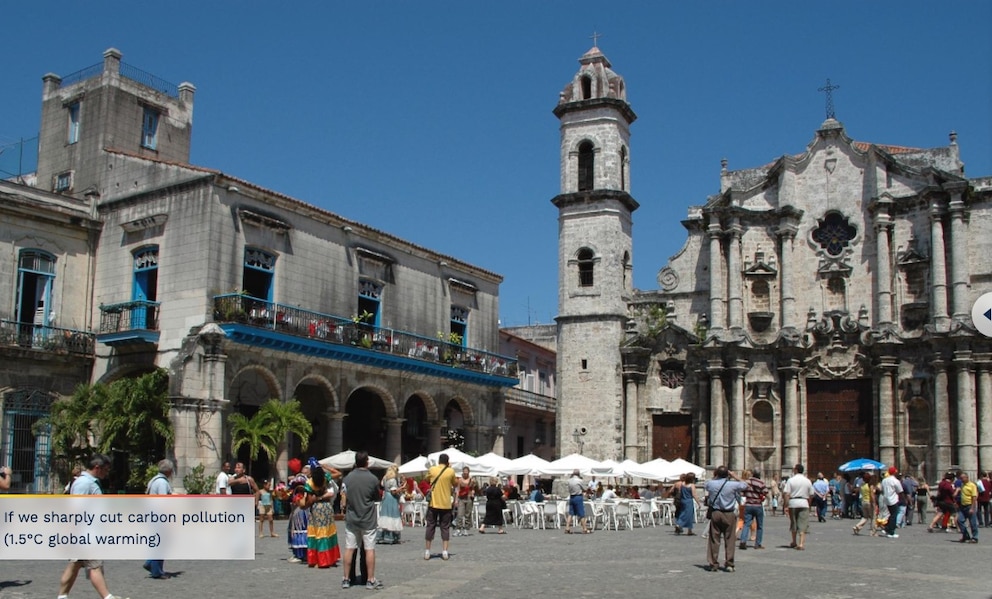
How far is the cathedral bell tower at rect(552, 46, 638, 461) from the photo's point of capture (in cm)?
3959

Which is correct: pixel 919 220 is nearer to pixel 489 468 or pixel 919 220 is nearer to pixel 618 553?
pixel 489 468

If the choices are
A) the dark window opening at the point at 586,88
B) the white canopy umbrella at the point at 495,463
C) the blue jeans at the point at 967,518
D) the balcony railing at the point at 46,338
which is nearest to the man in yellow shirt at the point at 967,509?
the blue jeans at the point at 967,518

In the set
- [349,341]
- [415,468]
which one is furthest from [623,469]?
[349,341]

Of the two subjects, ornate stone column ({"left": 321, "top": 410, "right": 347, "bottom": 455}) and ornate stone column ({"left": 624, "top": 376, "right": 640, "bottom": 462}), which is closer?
ornate stone column ({"left": 321, "top": 410, "right": 347, "bottom": 455})

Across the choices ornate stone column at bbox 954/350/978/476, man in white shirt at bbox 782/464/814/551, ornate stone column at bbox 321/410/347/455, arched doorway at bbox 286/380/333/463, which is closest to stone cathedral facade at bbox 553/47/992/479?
ornate stone column at bbox 954/350/978/476

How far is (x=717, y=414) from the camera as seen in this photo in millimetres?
38938

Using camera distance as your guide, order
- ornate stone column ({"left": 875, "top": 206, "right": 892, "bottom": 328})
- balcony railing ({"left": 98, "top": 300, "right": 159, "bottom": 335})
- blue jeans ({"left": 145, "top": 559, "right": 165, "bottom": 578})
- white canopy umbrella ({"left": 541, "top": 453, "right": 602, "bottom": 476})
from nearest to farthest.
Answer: blue jeans ({"left": 145, "top": 559, "right": 165, "bottom": 578}), balcony railing ({"left": 98, "top": 300, "right": 159, "bottom": 335}), white canopy umbrella ({"left": 541, "top": 453, "right": 602, "bottom": 476}), ornate stone column ({"left": 875, "top": 206, "right": 892, "bottom": 328})

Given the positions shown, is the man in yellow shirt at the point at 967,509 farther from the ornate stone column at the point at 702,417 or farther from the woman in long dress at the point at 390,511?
the ornate stone column at the point at 702,417

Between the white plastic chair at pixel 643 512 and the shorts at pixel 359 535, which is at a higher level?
the shorts at pixel 359 535

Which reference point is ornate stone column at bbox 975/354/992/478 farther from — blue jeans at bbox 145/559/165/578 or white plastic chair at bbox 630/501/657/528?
blue jeans at bbox 145/559/165/578

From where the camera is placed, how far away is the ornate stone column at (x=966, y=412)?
3475 centimetres

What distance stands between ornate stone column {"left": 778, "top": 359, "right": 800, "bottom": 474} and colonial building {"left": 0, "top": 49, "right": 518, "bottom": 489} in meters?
12.3

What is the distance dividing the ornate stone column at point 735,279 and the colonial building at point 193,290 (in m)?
11.1

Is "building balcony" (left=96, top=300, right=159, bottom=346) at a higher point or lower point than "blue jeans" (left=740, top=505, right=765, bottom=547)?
higher
